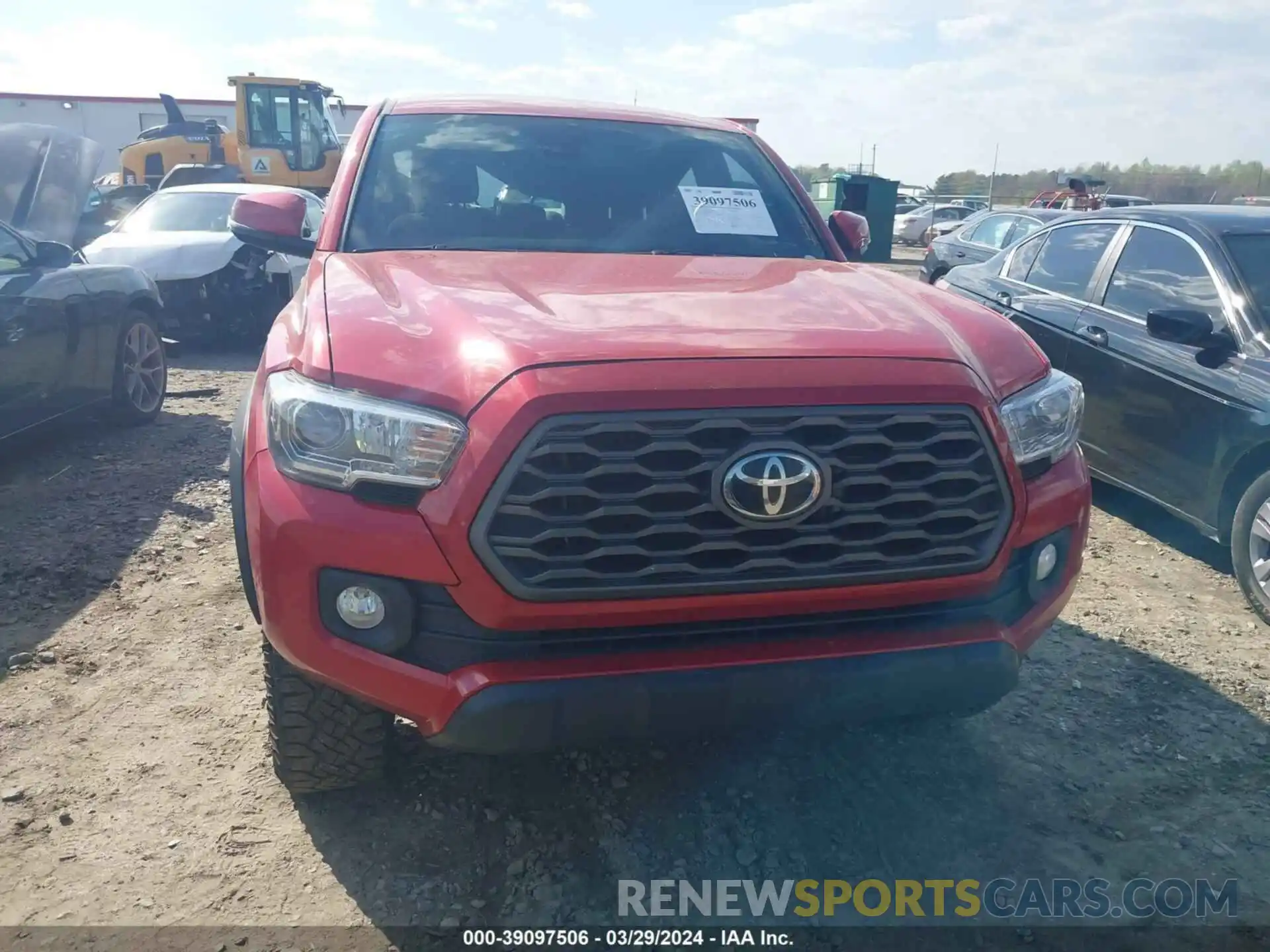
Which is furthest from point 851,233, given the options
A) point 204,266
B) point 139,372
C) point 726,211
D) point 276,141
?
point 276,141

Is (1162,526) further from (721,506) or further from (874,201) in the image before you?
(874,201)

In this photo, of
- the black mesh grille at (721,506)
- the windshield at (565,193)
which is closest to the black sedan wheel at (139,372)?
the windshield at (565,193)

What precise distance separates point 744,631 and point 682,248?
154 cm

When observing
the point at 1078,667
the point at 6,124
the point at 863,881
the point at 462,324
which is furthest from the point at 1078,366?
the point at 6,124

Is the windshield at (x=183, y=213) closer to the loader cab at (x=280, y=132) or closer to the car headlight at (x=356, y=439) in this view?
the loader cab at (x=280, y=132)

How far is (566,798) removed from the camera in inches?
106

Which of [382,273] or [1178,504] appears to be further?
[1178,504]

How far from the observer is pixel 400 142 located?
341 centimetres

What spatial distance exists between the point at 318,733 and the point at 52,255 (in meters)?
4.44

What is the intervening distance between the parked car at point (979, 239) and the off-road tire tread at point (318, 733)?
8972mm

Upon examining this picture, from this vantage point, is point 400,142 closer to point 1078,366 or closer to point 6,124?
point 1078,366

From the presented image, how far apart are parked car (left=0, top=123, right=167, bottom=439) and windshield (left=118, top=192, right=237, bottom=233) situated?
183cm

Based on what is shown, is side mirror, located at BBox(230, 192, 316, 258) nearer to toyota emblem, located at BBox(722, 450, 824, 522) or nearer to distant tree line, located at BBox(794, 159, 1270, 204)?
toyota emblem, located at BBox(722, 450, 824, 522)

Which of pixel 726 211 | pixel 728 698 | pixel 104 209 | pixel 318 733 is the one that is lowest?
pixel 318 733
